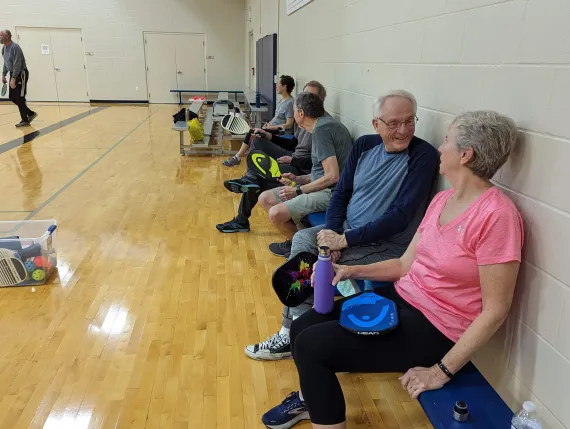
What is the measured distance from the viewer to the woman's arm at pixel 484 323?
1.27 m

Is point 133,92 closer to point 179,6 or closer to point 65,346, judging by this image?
point 179,6

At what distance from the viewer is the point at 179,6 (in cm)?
1227

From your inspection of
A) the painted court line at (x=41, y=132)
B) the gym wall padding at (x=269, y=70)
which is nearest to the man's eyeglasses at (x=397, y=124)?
the gym wall padding at (x=269, y=70)

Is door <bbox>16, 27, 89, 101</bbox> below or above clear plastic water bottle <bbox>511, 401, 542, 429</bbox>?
above

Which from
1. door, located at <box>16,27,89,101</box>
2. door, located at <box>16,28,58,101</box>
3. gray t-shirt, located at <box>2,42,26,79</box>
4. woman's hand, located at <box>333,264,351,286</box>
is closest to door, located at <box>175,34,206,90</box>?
door, located at <box>16,27,89,101</box>

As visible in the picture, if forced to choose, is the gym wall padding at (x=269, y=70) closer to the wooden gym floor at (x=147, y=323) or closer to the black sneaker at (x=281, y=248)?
the wooden gym floor at (x=147, y=323)

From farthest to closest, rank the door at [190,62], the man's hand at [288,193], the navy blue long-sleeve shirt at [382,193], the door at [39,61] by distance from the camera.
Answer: the door at [190,62] < the door at [39,61] < the man's hand at [288,193] < the navy blue long-sleeve shirt at [382,193]

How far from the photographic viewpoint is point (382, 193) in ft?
6.82

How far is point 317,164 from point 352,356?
1735 mm

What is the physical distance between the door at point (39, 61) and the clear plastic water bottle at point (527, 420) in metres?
13.7

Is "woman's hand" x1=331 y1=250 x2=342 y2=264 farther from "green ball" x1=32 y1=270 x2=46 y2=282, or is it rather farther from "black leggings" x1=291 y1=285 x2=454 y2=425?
"green ball" x1=32 y1=270 x2=46 y2=282

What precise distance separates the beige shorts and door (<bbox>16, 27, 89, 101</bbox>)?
1163 centimetres

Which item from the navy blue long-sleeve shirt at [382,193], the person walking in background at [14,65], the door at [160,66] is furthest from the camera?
the door at [160,66]

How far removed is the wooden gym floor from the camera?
6.02ft
